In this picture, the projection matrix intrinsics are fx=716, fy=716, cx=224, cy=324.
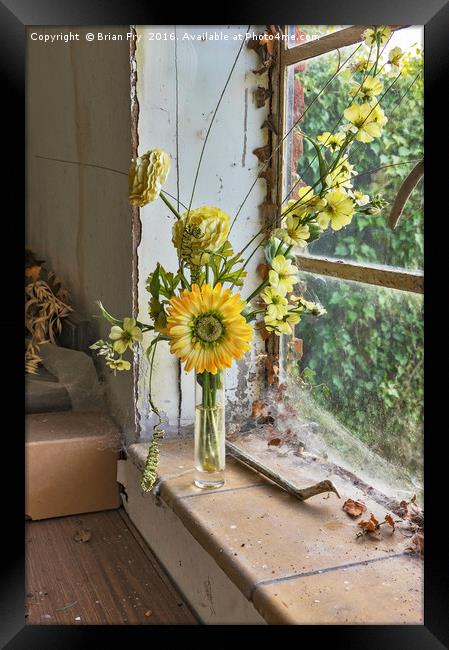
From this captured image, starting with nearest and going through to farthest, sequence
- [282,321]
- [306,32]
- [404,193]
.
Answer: [404,193] → [282,321] → [306,32]

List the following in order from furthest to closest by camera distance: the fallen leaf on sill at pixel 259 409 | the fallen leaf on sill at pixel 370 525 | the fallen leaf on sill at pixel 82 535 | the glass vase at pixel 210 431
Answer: the fallen leaf on sill at pixel 259 409 < the fallen leaf on sill at pixel 82 535 < the glass vase at pixel 210 431 < the fallen leaf on sill at pixel 370 525

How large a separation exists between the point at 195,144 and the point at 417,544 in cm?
68

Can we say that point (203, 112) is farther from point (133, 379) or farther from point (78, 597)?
point (78, 597)

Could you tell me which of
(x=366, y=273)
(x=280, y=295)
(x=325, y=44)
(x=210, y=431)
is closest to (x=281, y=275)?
(x=280, y=295)

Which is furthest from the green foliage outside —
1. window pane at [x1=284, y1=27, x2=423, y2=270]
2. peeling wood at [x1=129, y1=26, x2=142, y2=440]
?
peeling wood at [x1=129, y1=26, x2=142, y2=440]

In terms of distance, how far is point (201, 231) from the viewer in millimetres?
911

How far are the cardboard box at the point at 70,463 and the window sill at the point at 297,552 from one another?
0.48 feet

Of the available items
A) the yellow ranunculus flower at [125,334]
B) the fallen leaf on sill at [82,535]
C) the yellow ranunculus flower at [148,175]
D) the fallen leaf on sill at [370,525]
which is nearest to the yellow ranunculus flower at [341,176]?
the yellow ranunculus flower at [148,175]

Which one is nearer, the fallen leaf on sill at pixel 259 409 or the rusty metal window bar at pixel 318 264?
the rusty metal window bar at pixel 318 264

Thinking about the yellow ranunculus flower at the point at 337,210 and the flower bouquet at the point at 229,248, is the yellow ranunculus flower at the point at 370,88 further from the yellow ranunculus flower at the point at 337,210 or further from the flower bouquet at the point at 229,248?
the yellow ranunculus flower at the point at 337,210

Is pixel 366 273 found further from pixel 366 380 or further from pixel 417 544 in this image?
pixel 417 544

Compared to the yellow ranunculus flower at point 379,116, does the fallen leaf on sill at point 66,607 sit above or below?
below

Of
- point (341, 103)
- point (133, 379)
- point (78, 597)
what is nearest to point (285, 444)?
point (133, 379)

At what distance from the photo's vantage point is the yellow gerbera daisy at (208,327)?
0.88 m
